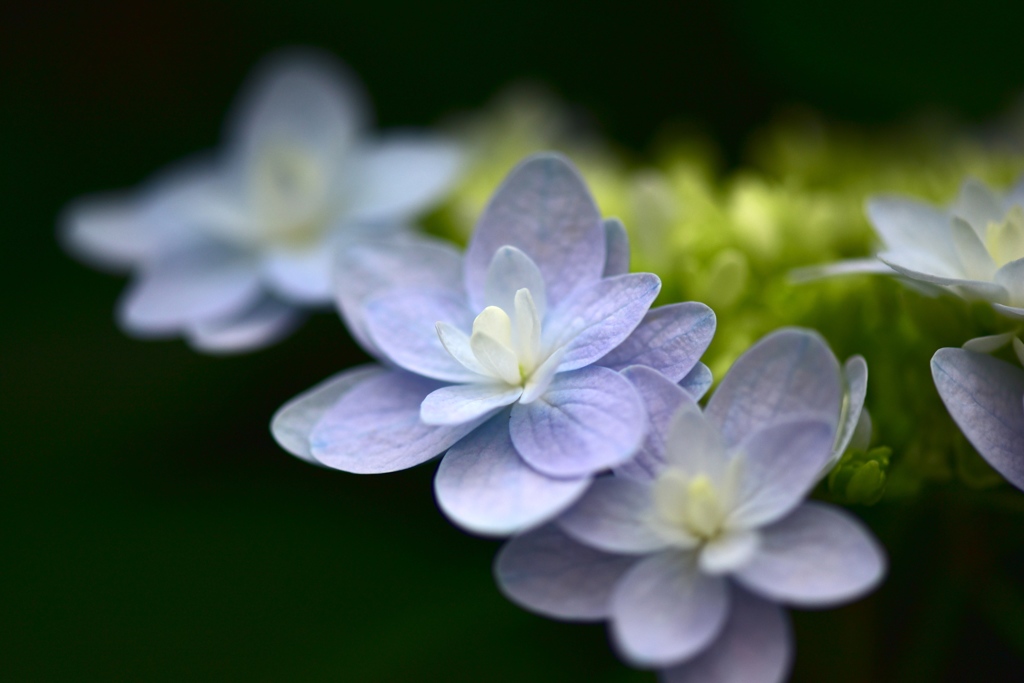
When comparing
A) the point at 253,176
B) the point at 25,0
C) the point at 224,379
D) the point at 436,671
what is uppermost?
the point at 25,0

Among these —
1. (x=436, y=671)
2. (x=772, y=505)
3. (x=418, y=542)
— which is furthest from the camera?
(x=418, y=542)

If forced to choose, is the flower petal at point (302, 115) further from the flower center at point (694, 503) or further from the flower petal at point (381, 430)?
the flower center at point (694, 503)

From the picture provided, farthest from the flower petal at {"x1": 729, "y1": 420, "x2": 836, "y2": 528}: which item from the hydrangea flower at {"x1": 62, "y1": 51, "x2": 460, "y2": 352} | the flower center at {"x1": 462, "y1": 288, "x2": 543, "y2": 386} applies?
the hydrangea flower at {"x1": 62, "y1": 51, "x2": 460, "y2": 352}

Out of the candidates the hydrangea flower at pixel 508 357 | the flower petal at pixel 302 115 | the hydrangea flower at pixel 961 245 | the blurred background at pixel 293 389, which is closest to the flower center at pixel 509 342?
the hydrangea flower at pixel 508 357

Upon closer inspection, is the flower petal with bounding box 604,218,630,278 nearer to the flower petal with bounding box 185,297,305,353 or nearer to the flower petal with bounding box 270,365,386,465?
the flower petal with bounding box 270,365,386,465

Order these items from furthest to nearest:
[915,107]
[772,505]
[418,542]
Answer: [915,107] < [418,542] < [772,505]

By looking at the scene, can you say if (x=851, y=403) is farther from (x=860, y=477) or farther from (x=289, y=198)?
(x=289, y=198)

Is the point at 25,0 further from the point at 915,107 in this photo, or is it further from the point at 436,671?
the point at 915,107

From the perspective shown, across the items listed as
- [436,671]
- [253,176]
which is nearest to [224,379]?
[253,176]
